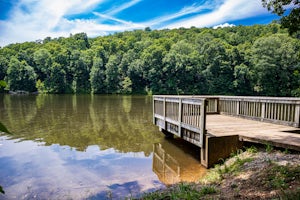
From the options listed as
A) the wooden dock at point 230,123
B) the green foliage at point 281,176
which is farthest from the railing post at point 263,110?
the green foliage at point 281,176

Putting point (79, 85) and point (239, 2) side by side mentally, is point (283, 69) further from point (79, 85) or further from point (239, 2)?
point (79, 85)

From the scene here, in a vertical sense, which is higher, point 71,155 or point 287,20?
point 287,20

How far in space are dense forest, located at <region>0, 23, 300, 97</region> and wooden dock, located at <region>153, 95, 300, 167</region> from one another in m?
27.2

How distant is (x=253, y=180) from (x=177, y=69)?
40.2 meters

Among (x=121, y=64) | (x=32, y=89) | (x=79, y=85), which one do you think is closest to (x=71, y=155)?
(x=121, y=64)

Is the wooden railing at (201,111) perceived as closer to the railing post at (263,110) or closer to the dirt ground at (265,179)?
the railing post at (263,110)

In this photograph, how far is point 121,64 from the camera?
164ft

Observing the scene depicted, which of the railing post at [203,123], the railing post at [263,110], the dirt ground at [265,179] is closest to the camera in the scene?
the dirt ground at [265,179]

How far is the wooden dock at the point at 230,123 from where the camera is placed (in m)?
5.10

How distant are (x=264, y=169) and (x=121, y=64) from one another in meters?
47.9

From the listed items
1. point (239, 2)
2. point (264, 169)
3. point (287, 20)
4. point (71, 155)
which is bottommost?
point (71, 155)

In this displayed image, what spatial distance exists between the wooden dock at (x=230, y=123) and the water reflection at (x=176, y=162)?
42cm

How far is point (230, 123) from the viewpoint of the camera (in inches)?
274

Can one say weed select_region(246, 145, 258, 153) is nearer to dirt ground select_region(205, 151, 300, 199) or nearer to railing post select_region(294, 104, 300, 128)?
dirt ground select_region(205, 151, 300, 199)
